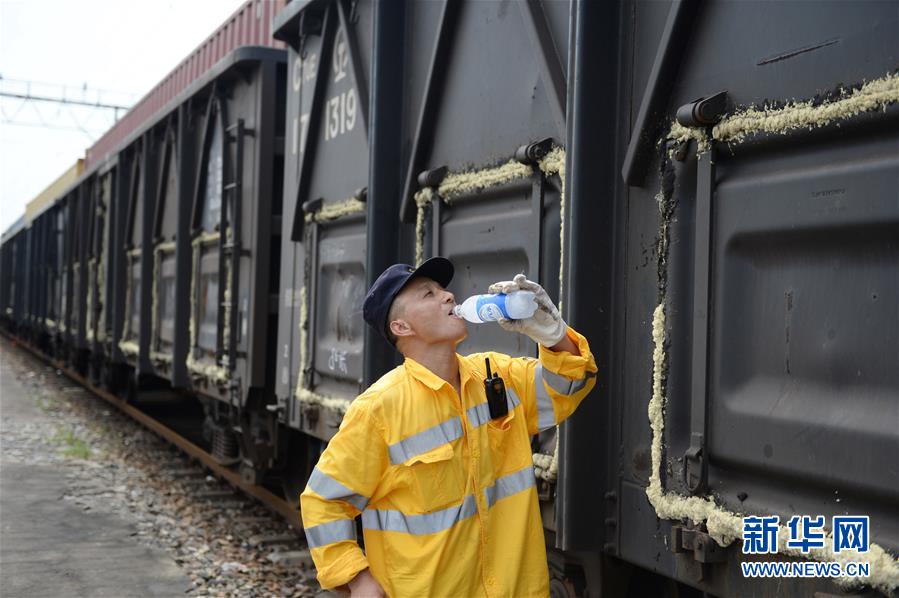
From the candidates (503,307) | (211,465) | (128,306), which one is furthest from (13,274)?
(503,307)

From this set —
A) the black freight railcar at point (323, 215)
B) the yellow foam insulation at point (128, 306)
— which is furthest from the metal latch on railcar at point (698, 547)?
the yellow foam insulation at point (128, 306)

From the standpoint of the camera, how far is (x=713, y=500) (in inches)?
99.1

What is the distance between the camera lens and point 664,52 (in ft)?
8.82

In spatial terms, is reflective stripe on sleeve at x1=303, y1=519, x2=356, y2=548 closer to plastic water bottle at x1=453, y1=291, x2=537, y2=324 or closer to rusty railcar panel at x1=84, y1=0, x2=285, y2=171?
plastic water bottle at x1=453, y1=291, x2=537, y2=324

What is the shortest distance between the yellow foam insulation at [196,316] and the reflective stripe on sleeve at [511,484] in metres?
5.30

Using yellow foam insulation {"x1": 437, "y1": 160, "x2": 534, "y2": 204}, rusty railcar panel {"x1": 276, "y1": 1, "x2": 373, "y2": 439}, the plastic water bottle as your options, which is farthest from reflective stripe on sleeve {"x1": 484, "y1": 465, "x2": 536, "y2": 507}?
rusty railcar panel {"x1": 276, "y1": 1, "x2": 373, "y2": 439}

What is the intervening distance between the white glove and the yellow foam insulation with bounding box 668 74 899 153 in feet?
1.99

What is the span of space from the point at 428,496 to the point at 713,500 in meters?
0.74

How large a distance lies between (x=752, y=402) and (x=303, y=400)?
3490 millimetres

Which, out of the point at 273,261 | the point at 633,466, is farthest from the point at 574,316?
the point at 273,261

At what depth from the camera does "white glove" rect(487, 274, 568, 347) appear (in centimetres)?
240

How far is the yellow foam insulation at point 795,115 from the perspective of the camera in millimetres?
2083

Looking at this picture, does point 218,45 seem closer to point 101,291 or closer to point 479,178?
point 101,291

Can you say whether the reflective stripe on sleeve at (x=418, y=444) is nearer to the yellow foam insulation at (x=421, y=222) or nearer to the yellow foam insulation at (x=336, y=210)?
the yellow foam insulation at (x=421, y=222)
